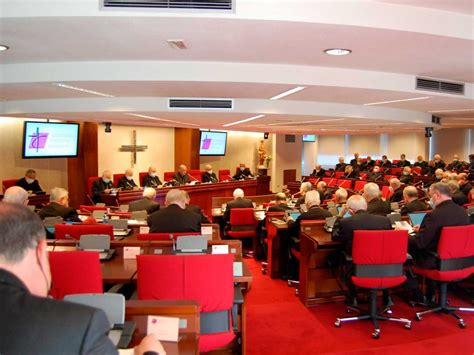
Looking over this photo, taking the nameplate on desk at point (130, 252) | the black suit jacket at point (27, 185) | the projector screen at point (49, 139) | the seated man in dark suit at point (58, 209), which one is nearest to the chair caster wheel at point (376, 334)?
the nameplate on desk at point (130, 252)

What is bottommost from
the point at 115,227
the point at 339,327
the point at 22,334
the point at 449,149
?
the point at 339,327

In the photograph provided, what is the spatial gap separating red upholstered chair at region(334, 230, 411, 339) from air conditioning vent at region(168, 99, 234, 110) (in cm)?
301

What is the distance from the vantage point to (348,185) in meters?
11.5

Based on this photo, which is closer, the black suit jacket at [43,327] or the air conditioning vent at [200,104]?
the black suit jacket at [43,327]

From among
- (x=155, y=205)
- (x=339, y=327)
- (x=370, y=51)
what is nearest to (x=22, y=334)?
(x=370, y=51)

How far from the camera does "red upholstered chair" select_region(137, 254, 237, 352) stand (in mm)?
2607

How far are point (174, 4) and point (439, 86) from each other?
3470 mm

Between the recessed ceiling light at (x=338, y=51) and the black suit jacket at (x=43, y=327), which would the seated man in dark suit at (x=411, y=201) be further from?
the black suit jacket at (x=43, y=327)

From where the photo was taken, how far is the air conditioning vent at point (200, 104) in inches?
226

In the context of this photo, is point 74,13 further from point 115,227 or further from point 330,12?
point 115,227

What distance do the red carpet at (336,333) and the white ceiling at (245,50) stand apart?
2506mm

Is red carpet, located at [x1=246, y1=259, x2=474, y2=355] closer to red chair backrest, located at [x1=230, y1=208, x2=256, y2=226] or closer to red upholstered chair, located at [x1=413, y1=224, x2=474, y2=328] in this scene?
red upholstered chair, located at [x1=413, y1=224, x2=474, y2=328]

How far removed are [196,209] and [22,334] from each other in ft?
14.3

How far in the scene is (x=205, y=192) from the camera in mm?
11188
